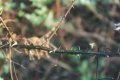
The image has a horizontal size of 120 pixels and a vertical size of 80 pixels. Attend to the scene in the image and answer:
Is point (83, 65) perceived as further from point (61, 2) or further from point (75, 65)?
point (61, 2)

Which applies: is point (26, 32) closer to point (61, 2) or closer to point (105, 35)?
point (61, 2)

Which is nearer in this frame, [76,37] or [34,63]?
[34,63]

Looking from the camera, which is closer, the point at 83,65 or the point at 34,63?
the point at 34,63

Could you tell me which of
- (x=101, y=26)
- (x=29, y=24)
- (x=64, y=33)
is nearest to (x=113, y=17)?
(x=101, y=26)

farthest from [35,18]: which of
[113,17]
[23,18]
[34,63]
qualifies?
[113,17]

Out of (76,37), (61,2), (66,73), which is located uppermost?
(61,2)

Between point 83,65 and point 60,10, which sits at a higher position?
point 60,10

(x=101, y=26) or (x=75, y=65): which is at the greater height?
(x=101, y=26)
